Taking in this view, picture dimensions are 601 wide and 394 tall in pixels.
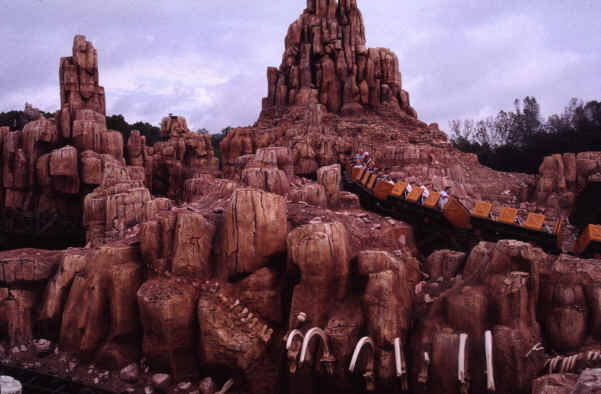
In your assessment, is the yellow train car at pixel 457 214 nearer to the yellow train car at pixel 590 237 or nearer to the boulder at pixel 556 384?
the yellow train car at pixel 590 237

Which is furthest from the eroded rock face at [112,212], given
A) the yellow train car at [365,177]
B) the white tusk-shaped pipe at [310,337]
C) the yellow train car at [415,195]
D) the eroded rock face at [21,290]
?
the yellow train car at [415,195]

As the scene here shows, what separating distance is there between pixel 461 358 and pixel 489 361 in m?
0.37

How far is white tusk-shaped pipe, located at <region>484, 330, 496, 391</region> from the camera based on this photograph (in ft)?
17.8

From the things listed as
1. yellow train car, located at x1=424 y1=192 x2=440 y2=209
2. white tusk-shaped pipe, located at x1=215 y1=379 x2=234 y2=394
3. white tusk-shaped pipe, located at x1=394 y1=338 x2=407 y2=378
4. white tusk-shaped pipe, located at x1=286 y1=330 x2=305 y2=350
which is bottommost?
white tusk-shaped pipe, located at x1=215 y1=379 x2=234 y2=394

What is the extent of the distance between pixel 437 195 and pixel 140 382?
322 inches

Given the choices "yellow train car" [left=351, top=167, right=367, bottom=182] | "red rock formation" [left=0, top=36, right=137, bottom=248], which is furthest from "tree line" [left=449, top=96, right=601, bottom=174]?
"red rock formation" [left=0, top=36, right=137, bottom=248]

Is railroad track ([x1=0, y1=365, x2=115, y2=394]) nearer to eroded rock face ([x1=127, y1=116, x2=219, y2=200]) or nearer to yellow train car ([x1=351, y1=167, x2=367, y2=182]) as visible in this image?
yellow train car ([x1=351, y1=167, x2=367, y2=182])

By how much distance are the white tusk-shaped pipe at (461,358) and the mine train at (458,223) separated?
175 inches

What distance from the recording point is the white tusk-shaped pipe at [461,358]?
18.6 ft

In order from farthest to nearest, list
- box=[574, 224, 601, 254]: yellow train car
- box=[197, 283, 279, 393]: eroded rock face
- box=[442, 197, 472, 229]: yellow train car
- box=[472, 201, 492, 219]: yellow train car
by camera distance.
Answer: box=[442, 197, 472, 229]: yellow train car, box=[472, 201, 492, 219]: yellow train car, box=[574, 224, 601, 254]: yellow train car, box=[197, 283, 279, 393]: eroded rock face

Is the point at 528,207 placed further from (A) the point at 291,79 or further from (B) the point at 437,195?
(A) the point at 291,79

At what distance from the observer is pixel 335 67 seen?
22859 mm

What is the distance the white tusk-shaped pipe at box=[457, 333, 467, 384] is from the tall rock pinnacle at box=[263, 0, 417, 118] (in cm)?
1756

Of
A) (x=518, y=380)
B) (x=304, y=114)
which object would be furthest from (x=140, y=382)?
(x=304, y=114)
